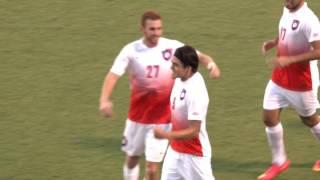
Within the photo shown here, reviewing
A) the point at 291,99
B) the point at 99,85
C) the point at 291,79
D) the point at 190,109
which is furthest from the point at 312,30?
the point at 99,85

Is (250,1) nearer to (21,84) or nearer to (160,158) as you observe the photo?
(21,84)

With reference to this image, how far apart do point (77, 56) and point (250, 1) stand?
3902 millimetres

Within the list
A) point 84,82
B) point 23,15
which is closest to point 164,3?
point 23,15

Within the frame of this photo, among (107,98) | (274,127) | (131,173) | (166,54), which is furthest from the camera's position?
(274,127)

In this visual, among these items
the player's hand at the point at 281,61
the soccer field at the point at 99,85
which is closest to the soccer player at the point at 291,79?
the player's hand at the point at 281,61

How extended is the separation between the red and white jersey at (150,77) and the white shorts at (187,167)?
936 mm

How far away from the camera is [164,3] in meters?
17.5

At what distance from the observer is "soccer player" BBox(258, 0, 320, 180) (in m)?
10.4

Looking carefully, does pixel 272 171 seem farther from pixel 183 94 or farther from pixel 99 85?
pixel 99 85

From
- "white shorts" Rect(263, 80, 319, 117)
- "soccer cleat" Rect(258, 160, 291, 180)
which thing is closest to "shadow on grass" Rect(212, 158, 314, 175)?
"soccer cleat" Rect(258, 160, 291, 180)

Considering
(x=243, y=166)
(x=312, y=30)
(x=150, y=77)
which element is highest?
(x=312, y=30)

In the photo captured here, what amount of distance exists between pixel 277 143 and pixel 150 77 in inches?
73.7

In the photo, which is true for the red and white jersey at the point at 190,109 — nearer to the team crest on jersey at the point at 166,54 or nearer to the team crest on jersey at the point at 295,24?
the team crest on jersey at the point at 166,54

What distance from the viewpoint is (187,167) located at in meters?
9.00
